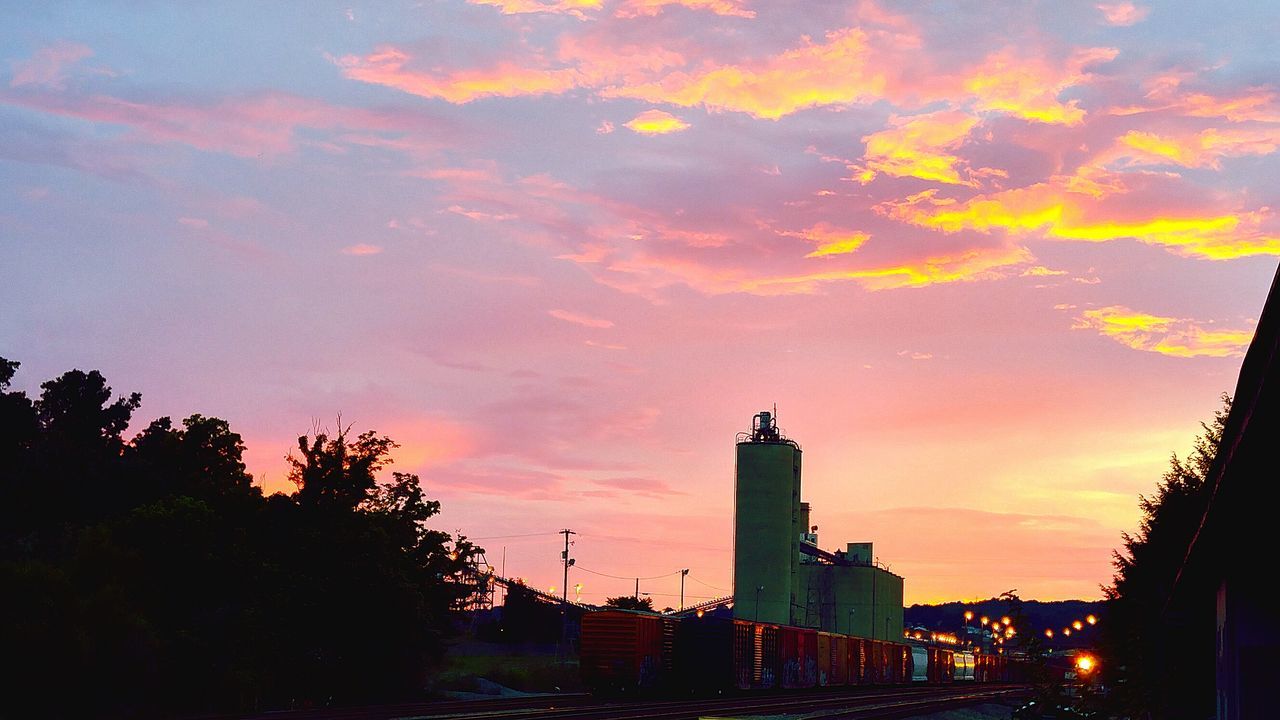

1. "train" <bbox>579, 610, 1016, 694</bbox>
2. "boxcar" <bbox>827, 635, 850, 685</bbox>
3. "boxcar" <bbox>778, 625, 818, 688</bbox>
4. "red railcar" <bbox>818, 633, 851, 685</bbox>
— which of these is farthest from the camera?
"boxcar" <bbox>827, 635, 850, 685</bbox>

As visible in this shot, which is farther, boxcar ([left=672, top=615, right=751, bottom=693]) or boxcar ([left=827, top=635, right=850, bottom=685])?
boxcar ([left=827, top=635, right=850, bottom=685])

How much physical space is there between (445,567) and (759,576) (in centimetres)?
6352

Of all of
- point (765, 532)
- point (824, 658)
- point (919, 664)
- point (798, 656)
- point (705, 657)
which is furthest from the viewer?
point (765, 532)

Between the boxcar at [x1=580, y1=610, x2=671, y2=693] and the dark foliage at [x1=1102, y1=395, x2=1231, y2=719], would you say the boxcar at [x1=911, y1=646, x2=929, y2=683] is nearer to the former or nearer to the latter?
the boxcar at [x1=580, y1=610, x2=671, y2=693]

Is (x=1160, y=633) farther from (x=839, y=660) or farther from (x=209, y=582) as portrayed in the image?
(x=839, y=660)

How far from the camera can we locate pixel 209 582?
5228cm

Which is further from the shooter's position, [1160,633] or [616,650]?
[616,650]

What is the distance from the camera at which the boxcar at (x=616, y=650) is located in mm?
54062

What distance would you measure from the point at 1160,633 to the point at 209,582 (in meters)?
37.6

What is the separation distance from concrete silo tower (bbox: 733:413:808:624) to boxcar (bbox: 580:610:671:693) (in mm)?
67188

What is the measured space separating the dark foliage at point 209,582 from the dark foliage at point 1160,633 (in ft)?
97.7

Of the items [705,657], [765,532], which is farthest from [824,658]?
[765,532]

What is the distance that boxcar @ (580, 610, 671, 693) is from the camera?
54062mm

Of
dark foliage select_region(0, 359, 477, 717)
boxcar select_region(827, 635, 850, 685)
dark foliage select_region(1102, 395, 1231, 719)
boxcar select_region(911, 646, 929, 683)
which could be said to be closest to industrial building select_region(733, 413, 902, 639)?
boxcar select_region(911, 646, 929, 683)
